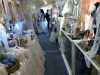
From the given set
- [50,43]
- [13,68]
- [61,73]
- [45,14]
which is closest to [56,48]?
[50,43]

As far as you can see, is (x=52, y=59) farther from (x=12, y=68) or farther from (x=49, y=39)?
(x=12, y=68)

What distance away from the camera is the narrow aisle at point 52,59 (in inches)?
162

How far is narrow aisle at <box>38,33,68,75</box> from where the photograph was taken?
13.5 ft

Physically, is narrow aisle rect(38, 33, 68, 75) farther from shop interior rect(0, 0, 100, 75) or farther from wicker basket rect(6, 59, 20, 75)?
wicker basket rect(6, 59, 20, 75)

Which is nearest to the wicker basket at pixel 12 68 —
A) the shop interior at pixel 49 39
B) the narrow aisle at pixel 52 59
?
the shop interior at pixel 49 39

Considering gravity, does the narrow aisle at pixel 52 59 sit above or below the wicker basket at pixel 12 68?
below

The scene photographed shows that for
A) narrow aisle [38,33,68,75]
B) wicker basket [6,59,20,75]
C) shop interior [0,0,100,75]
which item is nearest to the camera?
wicker basket [6,59,20,75]

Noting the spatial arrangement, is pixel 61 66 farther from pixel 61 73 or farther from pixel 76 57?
pixel 76 57

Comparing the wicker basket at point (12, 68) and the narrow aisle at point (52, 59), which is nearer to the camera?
the wicker basket at point (12, 68)

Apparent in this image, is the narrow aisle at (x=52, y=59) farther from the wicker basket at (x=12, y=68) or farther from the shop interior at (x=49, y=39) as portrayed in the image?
the wicker basket at (x=12, y=68)

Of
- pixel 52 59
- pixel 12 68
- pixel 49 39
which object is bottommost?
pixel 52 59

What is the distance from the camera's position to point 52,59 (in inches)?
201

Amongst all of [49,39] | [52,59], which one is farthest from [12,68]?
[49,39]

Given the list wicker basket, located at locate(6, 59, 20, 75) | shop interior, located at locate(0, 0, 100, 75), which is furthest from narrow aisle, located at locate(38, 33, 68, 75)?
wicker basket, located at locate(6, 59, 20, 75)
